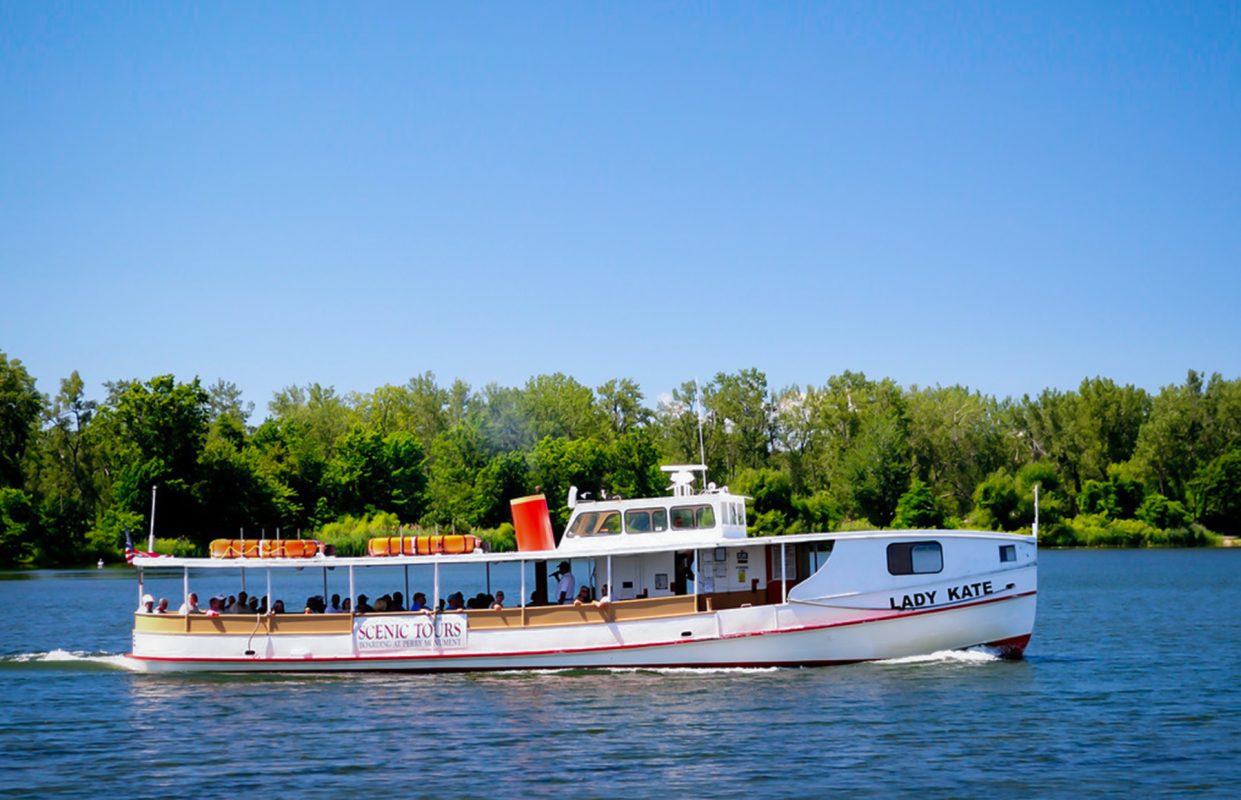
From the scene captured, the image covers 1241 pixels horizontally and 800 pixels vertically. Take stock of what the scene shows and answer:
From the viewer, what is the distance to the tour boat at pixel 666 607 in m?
33.2

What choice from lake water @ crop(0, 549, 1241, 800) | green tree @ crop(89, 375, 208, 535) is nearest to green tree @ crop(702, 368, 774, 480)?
green tree @ crop(89, 375, 208, 535)

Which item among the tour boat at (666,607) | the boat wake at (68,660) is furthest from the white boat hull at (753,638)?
the boat wake at (68,660)

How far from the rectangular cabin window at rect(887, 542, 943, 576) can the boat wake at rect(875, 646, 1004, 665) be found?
2393 mm

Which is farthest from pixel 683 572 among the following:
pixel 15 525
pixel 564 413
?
pixel 564 413

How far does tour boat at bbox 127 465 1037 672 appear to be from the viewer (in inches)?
1305

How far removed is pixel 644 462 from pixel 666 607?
89664mm

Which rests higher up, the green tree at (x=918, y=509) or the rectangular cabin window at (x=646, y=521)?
the green tree at (x=918, y=509)

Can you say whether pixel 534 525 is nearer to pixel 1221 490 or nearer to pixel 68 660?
pixel 68 660

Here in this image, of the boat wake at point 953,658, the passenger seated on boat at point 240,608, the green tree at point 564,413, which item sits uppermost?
the green tree at point 564,413

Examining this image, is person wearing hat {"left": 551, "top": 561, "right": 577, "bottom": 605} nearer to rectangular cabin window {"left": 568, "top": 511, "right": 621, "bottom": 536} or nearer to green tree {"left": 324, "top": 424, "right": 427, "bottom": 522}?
rectangular cabin window {"left": 568, "top": 511, "right": 621, "bottom": 536}

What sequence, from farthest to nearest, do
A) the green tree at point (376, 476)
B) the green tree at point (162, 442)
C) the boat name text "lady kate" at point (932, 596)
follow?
the green tree at point (376, 476), the green tree at point (162, 442), the boat name text "lady kate" at point (932, 596)

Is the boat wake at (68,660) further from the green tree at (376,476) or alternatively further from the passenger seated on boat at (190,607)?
the green tree at (376,476)

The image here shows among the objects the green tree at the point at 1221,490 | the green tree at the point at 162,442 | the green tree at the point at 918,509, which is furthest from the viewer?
the green tree at the point at 918,509

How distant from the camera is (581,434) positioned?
13812 centimetres
